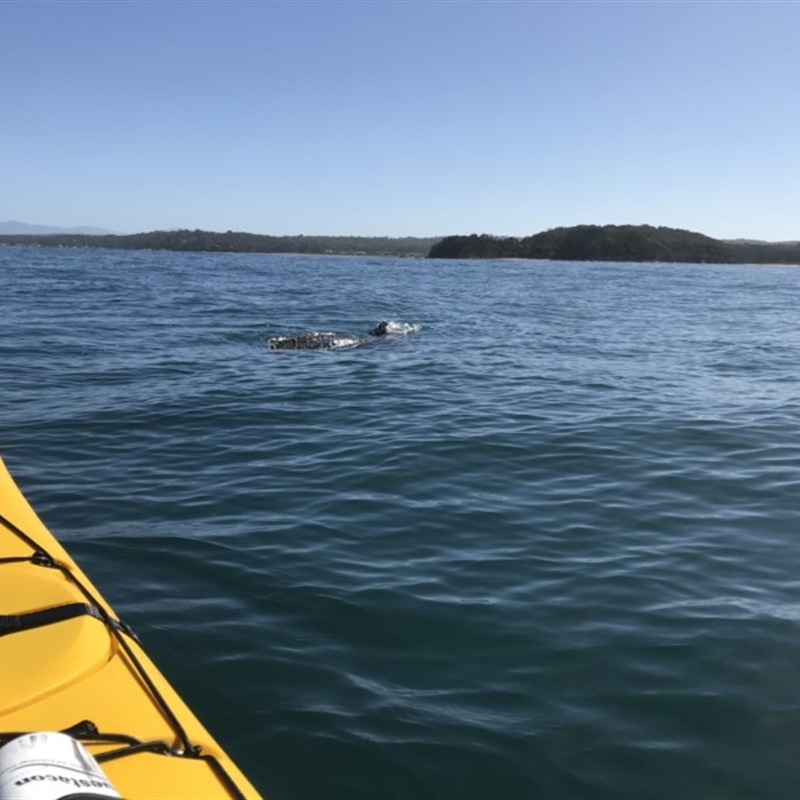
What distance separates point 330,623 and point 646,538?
284cm

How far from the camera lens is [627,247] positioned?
8938cm

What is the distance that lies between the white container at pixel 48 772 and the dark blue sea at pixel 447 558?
160 centimetres

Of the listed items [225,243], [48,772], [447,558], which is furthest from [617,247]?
[48,772]

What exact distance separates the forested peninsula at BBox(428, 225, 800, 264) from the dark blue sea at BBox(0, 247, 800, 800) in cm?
7834

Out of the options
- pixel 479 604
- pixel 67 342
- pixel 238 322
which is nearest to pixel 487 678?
pixel 479 604

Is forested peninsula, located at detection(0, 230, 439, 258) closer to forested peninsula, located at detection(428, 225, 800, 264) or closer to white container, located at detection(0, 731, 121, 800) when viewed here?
forested peninsula, located at detection(428, 225, 800, 264)

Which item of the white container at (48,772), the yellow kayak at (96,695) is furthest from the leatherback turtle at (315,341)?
the white container at (48,772)

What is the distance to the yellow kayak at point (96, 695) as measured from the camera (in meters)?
2.89

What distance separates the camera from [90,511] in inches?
280

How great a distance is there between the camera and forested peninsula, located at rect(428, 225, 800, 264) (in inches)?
3438

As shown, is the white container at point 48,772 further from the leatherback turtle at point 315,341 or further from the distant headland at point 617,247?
the distant headland at point 617,247

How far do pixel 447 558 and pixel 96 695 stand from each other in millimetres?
3319

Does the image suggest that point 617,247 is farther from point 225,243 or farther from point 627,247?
point 225,243

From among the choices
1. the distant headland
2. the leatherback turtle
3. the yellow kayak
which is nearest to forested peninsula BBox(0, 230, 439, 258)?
the distant headland
